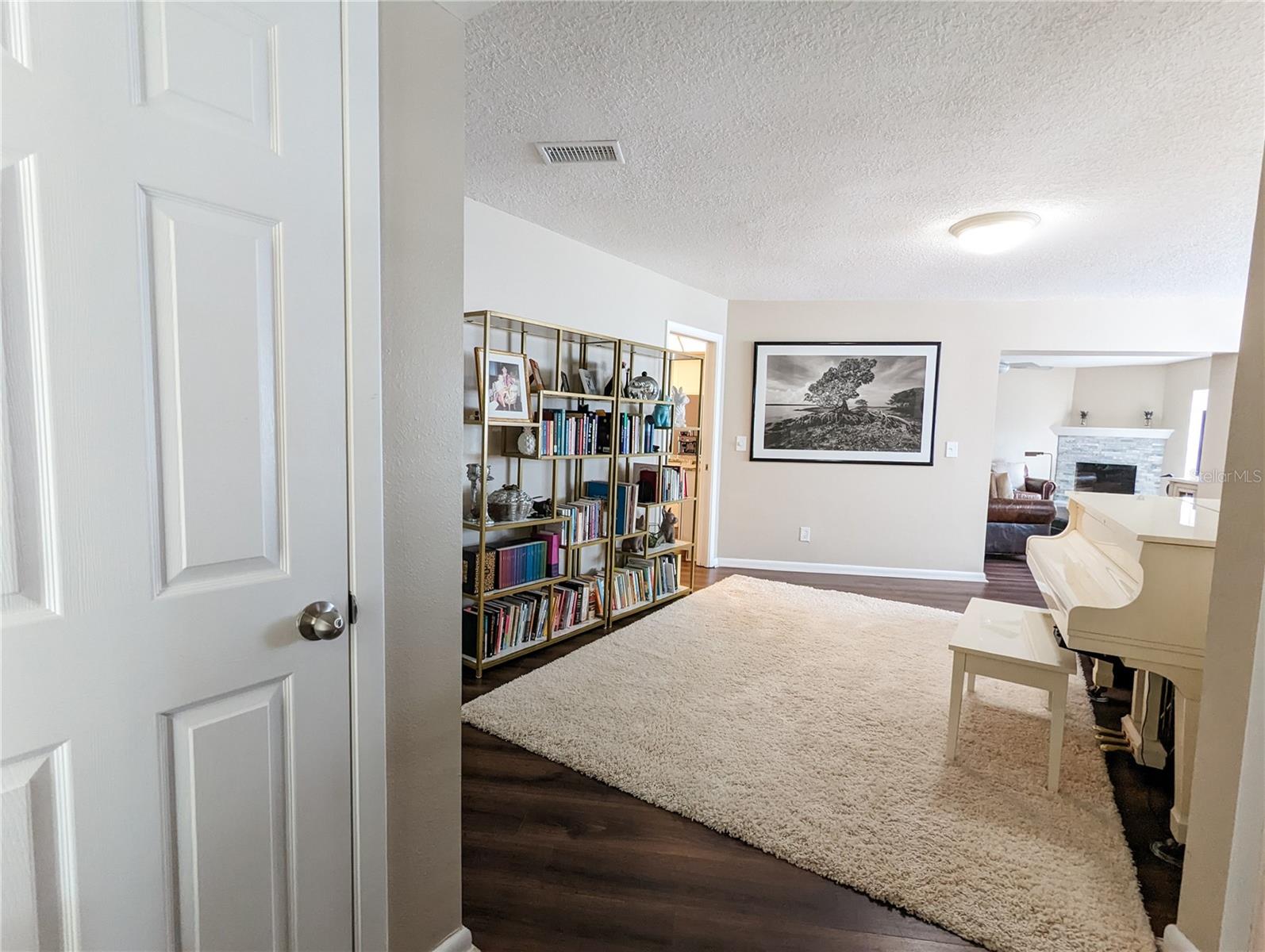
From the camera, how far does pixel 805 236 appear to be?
3.48 m

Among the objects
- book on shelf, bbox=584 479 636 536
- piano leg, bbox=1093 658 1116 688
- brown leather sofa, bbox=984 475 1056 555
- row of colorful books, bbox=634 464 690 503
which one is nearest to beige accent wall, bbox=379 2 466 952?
book on shelf, bbox=584 479 636 536

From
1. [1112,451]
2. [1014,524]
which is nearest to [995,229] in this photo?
[1014,524]

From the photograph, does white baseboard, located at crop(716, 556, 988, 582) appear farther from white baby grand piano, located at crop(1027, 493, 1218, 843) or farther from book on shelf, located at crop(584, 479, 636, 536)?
white baby grand piano, located at crop(1027, 493, 1218, 843)

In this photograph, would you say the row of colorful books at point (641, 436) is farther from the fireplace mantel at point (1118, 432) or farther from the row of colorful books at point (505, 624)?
the fireplace mantel at point (1118, 432)

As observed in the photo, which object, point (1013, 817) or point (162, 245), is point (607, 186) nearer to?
point (162, 245)

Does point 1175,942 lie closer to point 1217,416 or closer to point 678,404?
point 678,404

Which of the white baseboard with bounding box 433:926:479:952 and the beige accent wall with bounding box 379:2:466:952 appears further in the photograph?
the white baseboard with bounding box 433:926:479:952

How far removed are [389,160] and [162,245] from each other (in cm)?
41

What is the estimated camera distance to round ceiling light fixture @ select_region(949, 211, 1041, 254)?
9.78 feet

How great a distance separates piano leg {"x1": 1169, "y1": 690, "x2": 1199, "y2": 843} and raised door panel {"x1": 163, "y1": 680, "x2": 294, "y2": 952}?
240 centimetres

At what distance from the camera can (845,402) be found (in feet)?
17.3

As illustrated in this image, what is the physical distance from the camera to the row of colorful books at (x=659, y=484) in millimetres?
4227

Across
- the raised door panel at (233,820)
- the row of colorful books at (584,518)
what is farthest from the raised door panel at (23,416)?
the row of colorful books at (584,518)

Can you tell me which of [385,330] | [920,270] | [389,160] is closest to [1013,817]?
[385,330]
